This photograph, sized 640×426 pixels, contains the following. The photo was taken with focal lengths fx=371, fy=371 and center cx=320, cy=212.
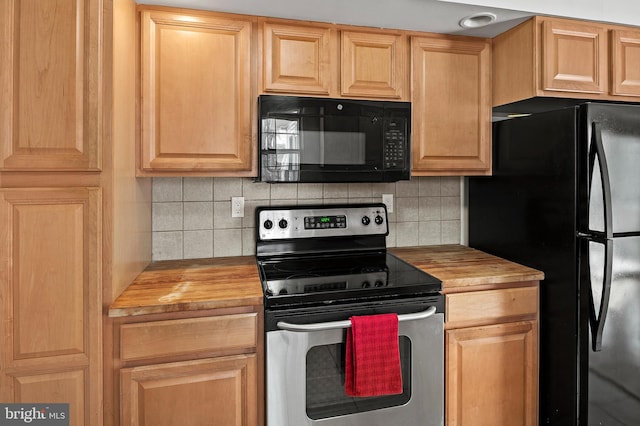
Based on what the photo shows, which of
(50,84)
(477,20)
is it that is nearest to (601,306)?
(477,20)

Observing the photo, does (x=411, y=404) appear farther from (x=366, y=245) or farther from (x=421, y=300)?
(x=366, y=245)

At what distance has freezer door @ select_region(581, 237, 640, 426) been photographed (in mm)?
1439

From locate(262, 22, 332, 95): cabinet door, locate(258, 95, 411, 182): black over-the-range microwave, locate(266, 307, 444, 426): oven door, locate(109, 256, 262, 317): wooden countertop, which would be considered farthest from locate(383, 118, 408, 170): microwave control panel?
locate(109, 256, 262, 317): wooden countertop

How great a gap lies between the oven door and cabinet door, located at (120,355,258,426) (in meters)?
0.10

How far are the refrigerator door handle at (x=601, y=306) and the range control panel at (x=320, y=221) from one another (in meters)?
0.97

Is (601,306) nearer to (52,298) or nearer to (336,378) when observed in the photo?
(336,378)

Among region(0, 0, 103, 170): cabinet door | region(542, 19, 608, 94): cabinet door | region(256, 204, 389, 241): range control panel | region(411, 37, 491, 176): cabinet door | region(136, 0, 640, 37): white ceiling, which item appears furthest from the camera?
region(256, 204, 389, 241): range control panel

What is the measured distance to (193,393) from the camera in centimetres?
131

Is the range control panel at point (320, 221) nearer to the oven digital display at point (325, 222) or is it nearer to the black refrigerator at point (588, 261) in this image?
the oven digital display at point (325, 222)

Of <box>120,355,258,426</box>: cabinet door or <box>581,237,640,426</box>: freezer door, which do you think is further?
<box>581,237,640,426</box>: freezer door

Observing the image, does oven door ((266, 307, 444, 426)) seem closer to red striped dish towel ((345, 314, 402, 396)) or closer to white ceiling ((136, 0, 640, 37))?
red striped dish towel ((345, 314, 402, 396))

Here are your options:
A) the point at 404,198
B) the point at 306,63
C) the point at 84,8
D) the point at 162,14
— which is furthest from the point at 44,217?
the point at 404,198

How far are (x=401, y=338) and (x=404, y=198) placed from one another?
92cm

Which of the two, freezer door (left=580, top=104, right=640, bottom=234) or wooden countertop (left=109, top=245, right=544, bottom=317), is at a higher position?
freezer door (left=580, top=104, right=640, bottom=234)
